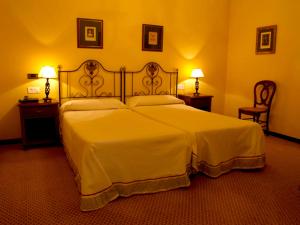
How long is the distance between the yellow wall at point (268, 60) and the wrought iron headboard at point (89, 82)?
2428 millimetres

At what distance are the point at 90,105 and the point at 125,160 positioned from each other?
173cm

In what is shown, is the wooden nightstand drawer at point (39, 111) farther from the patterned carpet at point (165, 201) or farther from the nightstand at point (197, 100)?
the nightstand at point (197, 100)

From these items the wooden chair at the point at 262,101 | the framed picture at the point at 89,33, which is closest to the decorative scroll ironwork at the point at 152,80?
the framed picture at the point at 89,33

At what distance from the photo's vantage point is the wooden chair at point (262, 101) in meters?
4.61

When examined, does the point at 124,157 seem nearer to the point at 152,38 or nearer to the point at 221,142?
the point at 221,142

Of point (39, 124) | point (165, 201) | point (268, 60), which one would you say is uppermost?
point (268, 60)

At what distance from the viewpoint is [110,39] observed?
14.8 ft

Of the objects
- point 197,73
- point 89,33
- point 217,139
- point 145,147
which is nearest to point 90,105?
point 89,33

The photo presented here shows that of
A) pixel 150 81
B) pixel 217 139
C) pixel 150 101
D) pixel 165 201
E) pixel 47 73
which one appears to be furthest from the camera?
pixel 150 81

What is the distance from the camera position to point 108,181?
2.38 meters

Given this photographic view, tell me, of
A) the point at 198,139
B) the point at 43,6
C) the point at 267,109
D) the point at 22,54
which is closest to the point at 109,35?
the point at 43,6

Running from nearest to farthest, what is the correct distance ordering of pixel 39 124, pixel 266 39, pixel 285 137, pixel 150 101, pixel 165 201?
1. pixel 165 201
2. pixel 39 124
3. pixel 150 101
4. pixel 285 137
5. pixel 266 39

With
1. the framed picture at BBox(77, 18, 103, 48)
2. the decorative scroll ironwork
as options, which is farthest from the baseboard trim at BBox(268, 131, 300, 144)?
the framed picture at BBox(77, 18, 103, 48)

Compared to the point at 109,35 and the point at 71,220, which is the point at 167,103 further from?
the point at 71,220
